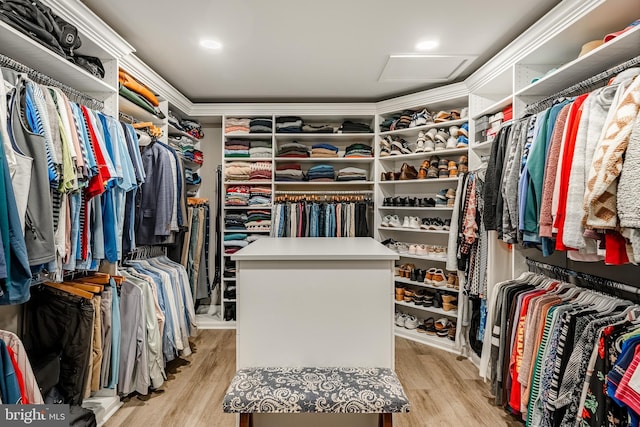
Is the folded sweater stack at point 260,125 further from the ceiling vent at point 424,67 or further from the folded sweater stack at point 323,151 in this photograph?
the ceiling vent at point 424,67

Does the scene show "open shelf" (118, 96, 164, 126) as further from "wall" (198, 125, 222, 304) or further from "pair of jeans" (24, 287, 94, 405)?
"pair of jeans" (24, 287, 94, 405)

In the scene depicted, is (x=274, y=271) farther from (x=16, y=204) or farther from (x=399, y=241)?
(x=399, y=241)

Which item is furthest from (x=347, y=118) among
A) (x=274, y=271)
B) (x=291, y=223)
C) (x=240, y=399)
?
(x=240, y=399)

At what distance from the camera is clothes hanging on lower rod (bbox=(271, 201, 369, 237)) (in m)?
3.69

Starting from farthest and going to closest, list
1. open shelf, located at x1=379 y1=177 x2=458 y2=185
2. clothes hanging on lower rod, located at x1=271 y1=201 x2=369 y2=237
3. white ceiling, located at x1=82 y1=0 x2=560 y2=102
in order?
clothes hanging on lower rod, located at x1=271 y1=201 x2=369 y2=237
open shelf, located at x1=379 y1=177 x2=458 y2=185
white ceiling, located at x1=82 y1=0 x2=560 y2=102

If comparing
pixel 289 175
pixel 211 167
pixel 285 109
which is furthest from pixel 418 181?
pixel 211 167

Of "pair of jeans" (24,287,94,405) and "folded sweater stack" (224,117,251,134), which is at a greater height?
"folded sweater stack" (224,117,251,134)

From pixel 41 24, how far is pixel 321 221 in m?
2.60

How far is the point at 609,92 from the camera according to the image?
1.44 meters

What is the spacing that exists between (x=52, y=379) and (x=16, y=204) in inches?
38.9

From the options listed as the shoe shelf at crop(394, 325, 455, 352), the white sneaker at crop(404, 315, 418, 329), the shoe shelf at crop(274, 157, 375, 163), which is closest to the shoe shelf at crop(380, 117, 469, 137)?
the shoe shelf at crop(274, 157, 375, 163)

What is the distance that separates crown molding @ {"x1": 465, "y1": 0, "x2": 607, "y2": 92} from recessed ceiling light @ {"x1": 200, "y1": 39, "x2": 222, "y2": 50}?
77.5 inches

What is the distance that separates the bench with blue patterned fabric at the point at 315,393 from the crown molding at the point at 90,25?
6.41 ft

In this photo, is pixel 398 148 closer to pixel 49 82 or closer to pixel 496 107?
pixel 496 107
